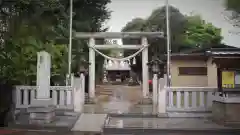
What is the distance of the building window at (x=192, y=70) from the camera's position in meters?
18.1

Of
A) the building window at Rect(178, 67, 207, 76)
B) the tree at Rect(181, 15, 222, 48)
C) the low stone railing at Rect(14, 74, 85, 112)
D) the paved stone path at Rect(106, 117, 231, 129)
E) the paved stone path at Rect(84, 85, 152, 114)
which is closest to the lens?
the paved stone path at Rect(106, 117, 231, 129)

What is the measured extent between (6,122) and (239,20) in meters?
10.4

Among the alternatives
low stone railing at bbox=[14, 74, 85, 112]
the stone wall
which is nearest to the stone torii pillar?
low stone railing at bbox=[14, 74, 85, 112]

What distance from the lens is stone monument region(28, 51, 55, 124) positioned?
426 inches

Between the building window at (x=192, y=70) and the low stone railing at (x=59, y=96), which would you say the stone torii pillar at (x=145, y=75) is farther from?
the low stone railing at (x=59, y=96)

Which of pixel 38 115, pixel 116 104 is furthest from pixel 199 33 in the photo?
pixel 38 115

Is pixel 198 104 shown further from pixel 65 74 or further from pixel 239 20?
pixel 65 74

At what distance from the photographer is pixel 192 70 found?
18.3 meters

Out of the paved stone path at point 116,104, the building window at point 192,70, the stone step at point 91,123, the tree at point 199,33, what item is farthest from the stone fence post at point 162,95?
the tree at point 199,33

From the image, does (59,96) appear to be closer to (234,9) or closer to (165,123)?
(165,123)

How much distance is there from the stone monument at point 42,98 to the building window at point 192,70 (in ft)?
32.6

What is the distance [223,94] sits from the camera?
1110cm

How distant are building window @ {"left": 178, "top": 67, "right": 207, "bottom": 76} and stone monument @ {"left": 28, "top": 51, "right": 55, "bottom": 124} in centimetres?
995

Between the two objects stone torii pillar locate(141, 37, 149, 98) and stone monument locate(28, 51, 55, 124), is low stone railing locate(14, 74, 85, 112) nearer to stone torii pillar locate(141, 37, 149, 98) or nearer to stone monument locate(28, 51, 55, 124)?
stone monument locate(28, 51, 55, 124)
